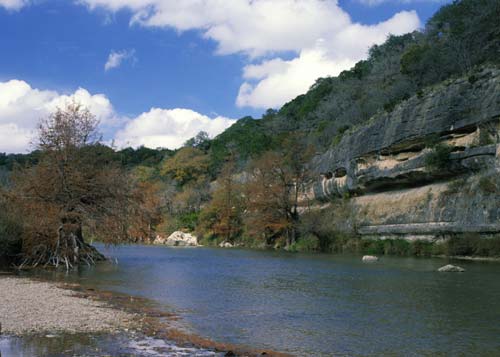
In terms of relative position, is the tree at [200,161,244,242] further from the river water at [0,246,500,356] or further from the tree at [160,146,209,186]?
the river water at [0,246,500,356]

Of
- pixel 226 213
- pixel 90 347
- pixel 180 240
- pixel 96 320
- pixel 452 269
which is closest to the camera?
pixel 90 347

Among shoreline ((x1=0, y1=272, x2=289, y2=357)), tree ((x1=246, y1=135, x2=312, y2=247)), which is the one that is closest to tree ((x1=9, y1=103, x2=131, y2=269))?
shoreline ((x1=0, y1=272, x2=289, y2=357))

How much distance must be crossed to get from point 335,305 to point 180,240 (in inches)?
2490

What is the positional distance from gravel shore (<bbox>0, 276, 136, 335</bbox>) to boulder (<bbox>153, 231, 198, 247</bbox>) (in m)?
58.0

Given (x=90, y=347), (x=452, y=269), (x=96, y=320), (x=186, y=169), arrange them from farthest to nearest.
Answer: (x=186, y=169) < (x=452, y=269) < (x=96, y=320) < (x=90, y=347)

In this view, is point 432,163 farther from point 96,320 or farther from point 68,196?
point 96,320

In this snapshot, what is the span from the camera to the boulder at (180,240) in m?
79.7

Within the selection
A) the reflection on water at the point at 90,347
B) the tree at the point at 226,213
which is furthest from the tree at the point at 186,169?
the reflection on water at the point at 90,347

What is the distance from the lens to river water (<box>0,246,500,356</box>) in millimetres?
13773

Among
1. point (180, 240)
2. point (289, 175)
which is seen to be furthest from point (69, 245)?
point (180, 240)

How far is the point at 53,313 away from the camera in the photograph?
Result: 53.5 ft

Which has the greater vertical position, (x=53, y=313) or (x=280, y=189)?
(x=280, y=189)

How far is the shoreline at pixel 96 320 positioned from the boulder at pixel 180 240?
57.8 metres

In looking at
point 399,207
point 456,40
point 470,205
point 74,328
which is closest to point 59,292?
point 74,328
